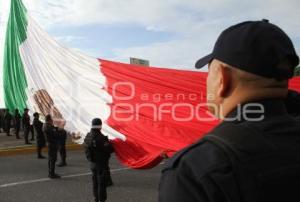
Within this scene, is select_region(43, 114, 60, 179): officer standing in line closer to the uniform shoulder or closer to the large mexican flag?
the large mexican flag

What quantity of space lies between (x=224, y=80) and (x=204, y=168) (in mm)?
324

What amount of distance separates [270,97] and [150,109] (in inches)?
180

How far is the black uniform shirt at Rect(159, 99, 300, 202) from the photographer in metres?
1.14

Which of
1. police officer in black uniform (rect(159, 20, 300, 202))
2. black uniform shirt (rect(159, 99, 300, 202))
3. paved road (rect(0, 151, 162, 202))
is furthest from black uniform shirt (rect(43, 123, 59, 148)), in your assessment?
black uniform shirt (rect(159, 99, 300, 202))

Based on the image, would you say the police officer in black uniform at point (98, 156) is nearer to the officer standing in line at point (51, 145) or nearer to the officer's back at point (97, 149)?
the officer's back at point (97, 149)

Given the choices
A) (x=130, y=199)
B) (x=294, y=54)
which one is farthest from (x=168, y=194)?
(x=130, y=199)

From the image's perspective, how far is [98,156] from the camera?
269 inches

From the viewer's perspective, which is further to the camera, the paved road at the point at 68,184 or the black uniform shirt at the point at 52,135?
the black uniform shirt at the point at 52,135

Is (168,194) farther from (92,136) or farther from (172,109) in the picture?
(92,136)

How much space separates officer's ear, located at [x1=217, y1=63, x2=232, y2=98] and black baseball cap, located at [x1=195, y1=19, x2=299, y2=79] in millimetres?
20

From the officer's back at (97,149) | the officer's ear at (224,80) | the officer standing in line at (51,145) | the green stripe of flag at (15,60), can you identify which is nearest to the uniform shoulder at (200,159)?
the officer's ear at (224,80)

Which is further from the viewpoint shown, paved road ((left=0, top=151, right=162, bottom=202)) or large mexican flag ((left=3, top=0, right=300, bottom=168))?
paved road ((left=0, top=151, right=162, bottom=202))

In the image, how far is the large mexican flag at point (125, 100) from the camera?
18.2ft

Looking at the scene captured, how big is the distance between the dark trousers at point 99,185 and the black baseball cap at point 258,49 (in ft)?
18.6
